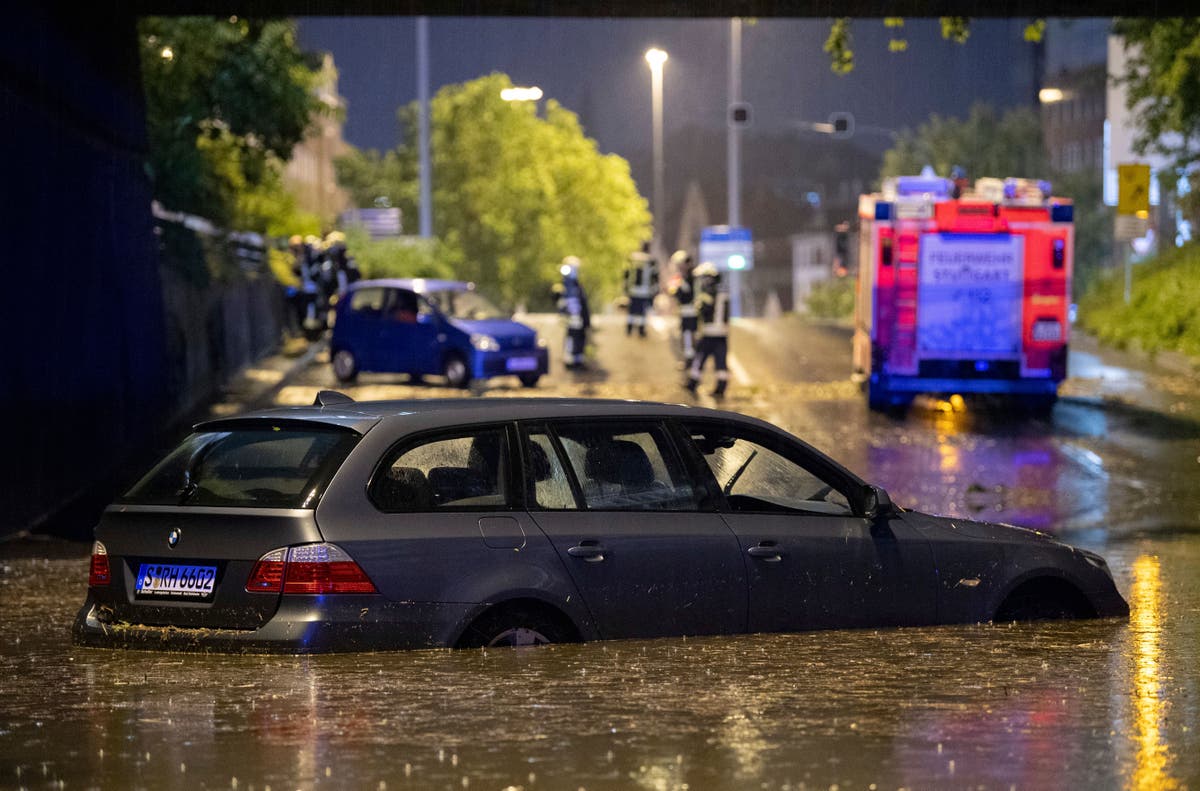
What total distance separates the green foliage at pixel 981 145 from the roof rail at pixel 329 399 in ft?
267

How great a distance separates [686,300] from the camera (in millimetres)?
29219

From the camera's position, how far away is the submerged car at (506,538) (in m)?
7.43

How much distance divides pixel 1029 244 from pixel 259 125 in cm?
1137

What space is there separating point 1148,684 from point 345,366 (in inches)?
845

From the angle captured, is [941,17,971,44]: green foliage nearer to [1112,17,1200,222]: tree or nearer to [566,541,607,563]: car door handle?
[1112,17,1200,222]: tree

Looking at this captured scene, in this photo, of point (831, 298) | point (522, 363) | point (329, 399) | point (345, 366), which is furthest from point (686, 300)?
point (831, 298)

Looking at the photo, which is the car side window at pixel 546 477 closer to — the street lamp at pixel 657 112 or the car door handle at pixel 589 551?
the car door handle at pixel 589 551

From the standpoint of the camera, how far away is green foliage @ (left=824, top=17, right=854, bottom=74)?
1009 inches

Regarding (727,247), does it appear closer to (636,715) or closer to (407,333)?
(407,333)

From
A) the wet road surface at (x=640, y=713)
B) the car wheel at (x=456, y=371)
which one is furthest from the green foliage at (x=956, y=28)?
the wet road surface at (x=640, y=713)

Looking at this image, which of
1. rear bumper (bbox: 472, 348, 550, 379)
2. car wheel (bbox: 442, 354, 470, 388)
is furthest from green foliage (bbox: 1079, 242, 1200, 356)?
car wheel (bbox: 442, 354, 470, 388)

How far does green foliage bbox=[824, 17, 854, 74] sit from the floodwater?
58.3 ft

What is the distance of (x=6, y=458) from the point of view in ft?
46.7

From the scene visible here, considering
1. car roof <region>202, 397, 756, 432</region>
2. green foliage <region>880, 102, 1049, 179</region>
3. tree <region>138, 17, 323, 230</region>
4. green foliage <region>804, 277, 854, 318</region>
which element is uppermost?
green foliage <region>880, 102, 1049, 179</region>
